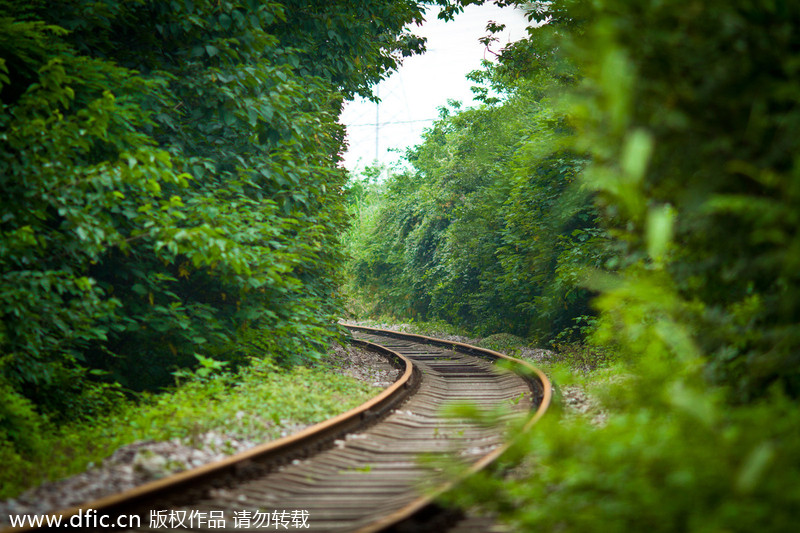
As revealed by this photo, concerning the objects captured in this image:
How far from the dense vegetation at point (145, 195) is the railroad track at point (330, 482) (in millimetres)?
2354

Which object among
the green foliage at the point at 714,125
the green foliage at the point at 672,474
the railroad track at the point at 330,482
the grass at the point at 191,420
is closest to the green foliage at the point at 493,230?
the railroad track at the point at 330,482

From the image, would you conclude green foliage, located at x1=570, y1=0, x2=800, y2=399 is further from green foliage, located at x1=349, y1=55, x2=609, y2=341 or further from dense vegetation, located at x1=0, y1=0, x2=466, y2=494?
dense vegetation, located at x1=0, y1=0, x2=466, y2=494

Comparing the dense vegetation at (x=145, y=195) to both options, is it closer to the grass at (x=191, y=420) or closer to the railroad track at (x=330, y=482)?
the grass at (x=191, y=420)

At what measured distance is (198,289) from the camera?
352 inches

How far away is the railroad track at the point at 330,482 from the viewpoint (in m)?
3.66

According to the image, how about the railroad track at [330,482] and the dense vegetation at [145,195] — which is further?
the dense vegetation at [145,195]

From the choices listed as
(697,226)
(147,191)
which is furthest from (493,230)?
(697,226)

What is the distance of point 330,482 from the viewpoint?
15.3ft

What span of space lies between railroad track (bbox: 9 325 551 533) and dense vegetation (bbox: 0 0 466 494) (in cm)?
235

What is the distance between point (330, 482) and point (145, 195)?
189 inches

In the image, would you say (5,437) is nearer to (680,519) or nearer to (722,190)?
(680,519)

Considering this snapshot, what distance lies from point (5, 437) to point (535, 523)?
17.3ft

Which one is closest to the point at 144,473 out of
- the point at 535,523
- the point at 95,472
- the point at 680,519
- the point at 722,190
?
the point at 95,472

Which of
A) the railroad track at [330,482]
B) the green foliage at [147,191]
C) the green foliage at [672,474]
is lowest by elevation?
the railroad track at [330,482]
